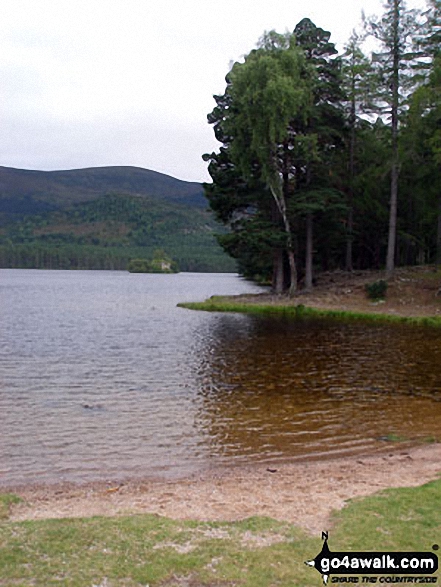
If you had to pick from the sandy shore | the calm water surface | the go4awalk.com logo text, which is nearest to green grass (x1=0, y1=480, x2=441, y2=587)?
the go4awalk.com logo text

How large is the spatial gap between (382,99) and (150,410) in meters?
33.4

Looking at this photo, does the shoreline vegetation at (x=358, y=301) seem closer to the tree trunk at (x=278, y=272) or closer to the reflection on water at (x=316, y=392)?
the tree trunk at (x=278, y=272)

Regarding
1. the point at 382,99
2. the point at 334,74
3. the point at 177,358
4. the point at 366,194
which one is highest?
the point at 334,74

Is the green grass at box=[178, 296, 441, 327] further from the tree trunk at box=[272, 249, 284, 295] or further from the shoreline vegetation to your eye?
the tree trunk at box=[272, 249, 284, 295]

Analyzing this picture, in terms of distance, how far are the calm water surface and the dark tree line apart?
50.2 ft

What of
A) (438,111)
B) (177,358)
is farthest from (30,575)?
(438,111)

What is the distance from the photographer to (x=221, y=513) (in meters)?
7.77

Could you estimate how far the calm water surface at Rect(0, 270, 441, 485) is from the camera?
37.1ft

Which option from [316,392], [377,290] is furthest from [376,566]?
[377,290]

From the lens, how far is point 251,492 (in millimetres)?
8742

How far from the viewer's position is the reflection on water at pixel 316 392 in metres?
12.3

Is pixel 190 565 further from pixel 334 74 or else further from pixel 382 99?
pixel 334 74

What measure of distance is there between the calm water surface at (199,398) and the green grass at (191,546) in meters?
3.27

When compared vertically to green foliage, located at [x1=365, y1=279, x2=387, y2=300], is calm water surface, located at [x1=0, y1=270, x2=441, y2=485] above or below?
below
